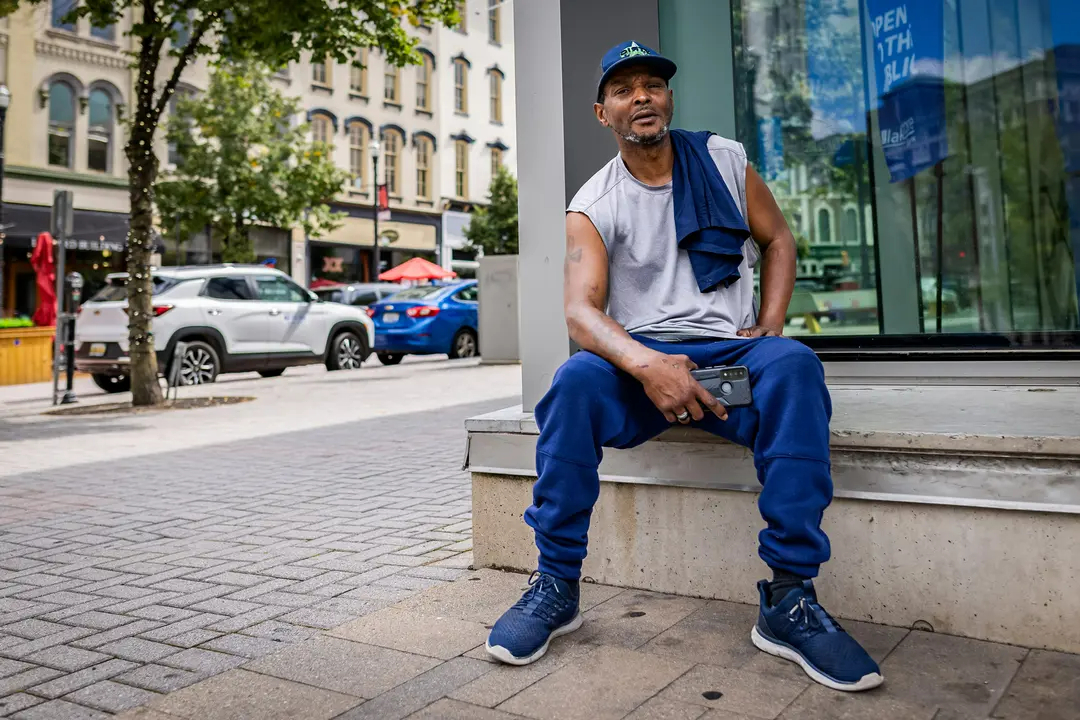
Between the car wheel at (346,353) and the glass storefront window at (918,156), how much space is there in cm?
1269

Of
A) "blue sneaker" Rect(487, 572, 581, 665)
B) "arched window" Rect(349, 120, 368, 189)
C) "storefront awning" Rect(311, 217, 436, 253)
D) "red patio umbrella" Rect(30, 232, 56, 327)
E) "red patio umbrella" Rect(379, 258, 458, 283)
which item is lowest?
"blue sneaker" Rect(487, 572, 581, 665)

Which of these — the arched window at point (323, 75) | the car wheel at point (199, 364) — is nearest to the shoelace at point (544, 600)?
the car wheel at point (199, 364)

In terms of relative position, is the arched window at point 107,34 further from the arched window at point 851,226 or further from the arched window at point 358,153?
the arched window at point 851,226

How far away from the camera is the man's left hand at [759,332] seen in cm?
301

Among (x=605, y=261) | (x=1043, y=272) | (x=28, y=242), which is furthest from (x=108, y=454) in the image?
(x=28, y=242)

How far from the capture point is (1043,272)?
13.3 feet

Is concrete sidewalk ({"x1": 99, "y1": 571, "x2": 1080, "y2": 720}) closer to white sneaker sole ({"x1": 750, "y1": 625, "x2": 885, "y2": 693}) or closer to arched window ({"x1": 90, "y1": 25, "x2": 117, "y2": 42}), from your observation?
white sneaker sole ({"x1": 750, "y1": 625, "x2": 885, "y2": 693})

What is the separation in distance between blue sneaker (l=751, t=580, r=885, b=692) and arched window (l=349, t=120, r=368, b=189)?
115 ft

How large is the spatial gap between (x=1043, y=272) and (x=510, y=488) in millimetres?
2353

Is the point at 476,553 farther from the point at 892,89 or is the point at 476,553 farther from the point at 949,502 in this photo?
the point at 892,89

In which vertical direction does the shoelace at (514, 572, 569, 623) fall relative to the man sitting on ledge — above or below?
below

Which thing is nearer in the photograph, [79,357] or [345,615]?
[345,615]

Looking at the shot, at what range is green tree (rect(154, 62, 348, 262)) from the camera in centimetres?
2616

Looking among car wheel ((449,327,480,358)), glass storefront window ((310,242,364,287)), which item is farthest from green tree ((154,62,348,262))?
car wheel ((449,327,480,358))
